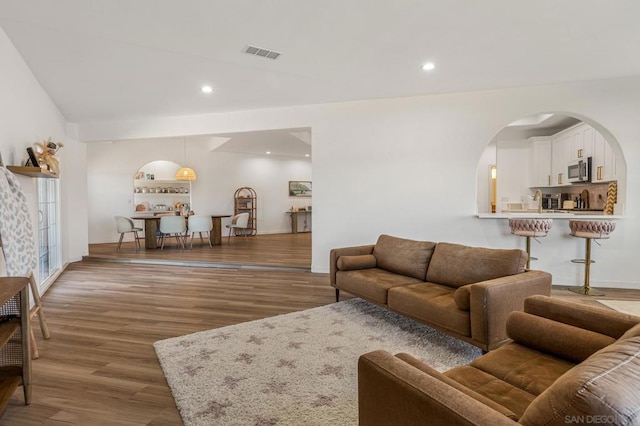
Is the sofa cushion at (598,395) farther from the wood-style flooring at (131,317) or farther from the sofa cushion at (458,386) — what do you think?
the wood-style flooring at (131,317)

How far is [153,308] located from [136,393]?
72.4 inches

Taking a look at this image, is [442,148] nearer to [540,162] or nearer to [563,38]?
[563,38]

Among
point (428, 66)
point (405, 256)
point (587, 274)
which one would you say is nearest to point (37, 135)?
point (405, 256)

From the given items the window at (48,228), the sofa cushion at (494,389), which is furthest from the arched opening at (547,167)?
the window at (48,228)

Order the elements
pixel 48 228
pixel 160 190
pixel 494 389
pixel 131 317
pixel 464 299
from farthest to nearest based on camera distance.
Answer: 1. pixel 160 190
2. pixel 48 228
3. pixel 131 317
4. pixel 464 299
5. pixel 494 389

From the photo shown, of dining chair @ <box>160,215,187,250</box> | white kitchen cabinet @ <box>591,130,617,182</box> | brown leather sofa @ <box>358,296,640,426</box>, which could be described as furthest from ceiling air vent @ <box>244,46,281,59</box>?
dining chair @ <box>160,215,187,250</box>

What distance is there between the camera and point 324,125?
5.52m

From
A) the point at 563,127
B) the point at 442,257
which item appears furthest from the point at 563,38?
the point at 563,127

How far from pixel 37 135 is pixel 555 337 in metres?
5.99

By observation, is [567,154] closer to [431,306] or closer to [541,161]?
[541,161]

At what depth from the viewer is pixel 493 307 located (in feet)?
7.77

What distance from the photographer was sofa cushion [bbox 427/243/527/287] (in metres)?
2.77

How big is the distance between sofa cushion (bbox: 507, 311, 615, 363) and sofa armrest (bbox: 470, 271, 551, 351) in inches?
17.6

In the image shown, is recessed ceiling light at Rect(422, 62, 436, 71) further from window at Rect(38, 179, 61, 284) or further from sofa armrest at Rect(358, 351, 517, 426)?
window at Rect(38, 179, 61, 284)
